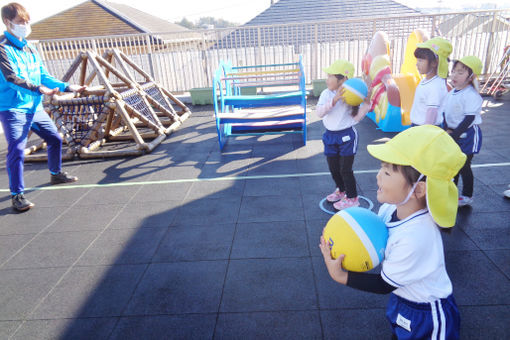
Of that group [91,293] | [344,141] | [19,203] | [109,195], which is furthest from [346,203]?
[19,203]

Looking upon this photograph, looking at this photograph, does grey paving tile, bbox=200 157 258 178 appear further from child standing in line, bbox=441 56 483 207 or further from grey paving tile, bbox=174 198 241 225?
child standing in line, bbox=441 56 483 207

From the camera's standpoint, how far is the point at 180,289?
292cm

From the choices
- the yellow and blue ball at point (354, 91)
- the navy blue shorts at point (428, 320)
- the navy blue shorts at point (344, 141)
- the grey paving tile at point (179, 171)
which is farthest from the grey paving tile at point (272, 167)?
the navy blue shorts at point (428, 320)

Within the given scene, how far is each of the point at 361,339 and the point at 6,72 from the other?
4.96m

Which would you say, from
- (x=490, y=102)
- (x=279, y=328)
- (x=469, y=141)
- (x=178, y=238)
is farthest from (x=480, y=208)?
(x=490, y=102)

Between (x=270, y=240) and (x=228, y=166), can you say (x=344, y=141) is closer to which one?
(x=270, y=240)

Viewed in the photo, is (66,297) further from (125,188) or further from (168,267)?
(125,188)

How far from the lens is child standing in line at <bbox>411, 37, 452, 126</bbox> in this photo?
11.8ft

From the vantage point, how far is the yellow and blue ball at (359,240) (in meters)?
1.66

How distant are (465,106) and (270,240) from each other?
2.46 m

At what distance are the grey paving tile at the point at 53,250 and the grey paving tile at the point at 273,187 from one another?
209 cm

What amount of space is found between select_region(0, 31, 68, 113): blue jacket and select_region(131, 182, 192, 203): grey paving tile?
1.87 metres

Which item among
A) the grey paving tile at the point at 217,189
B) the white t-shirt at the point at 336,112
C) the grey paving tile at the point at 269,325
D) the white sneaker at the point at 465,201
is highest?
the white t-shirt at the point at 336,112

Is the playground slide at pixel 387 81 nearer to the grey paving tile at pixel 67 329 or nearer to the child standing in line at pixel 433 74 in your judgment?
the child standing in line at pixel 433 74
